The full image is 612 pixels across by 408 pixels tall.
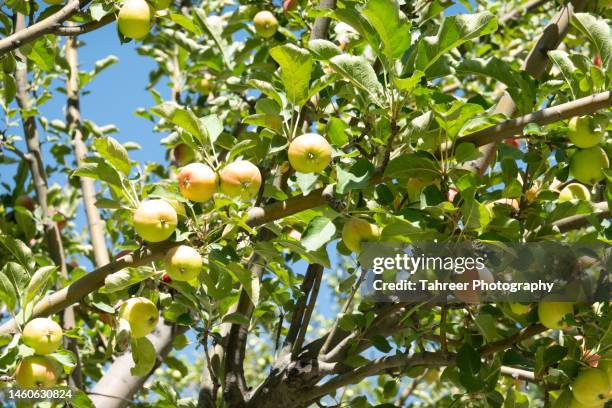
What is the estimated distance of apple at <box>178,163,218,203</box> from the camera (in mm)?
1646

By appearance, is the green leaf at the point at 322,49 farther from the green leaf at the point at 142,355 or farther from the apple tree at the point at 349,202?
the green leaf at the point at 142,355

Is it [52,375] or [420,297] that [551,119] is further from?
[52,375]

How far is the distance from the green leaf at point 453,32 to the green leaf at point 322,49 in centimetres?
20

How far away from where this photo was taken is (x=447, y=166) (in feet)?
5.66

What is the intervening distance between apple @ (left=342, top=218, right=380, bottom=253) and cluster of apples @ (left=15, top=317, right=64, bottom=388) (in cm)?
74

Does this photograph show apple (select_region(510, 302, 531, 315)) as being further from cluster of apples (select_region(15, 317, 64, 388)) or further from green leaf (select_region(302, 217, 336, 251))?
cluster of apples (select_region(15, 317, 64, 388))

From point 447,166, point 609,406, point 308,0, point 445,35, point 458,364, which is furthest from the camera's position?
point 308,0

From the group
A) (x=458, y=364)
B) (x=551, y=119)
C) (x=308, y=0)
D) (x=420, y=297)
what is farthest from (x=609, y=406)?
(x=308, y=0)

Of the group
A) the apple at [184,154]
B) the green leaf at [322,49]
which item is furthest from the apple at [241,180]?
the apple at [184,154]

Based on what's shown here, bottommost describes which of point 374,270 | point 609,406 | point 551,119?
point 609,406

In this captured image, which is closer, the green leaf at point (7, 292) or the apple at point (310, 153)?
the apple at point (310, 153)

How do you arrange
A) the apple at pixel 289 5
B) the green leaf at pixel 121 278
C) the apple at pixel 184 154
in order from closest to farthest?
1. the green leaf at pixel 121 278
2. the apple at pixel 289 5
3. the apple at pixel 184 154

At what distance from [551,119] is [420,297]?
23.1 inches

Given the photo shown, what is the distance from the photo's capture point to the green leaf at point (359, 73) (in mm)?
1576
